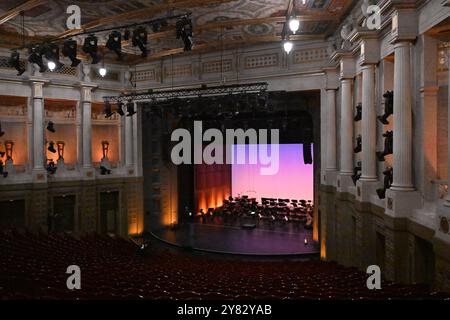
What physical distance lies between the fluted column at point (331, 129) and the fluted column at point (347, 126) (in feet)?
5.59

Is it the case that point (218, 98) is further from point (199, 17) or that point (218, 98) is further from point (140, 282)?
point (140, 282)

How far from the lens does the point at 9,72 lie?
A: 13.8m

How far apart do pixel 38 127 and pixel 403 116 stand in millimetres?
12969

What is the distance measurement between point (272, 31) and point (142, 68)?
6.80m

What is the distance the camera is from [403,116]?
6.89 metres

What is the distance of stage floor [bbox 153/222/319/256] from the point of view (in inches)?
546

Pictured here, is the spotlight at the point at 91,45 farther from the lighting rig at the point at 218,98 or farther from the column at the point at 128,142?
the column at the point at 128,142

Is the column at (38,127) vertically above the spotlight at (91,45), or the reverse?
the spotlight at (91,45)

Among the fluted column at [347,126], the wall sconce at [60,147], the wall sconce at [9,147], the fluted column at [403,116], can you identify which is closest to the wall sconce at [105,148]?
the wall sconce at [60,147]

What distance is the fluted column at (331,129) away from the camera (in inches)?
490

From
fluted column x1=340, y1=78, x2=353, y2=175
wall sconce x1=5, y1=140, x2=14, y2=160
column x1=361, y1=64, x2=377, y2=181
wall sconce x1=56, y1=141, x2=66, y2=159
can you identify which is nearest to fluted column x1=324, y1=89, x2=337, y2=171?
fluted column x1=340, y1=78, x2=353, y2=175

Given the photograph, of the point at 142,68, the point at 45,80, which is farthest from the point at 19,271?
the point at 142,68

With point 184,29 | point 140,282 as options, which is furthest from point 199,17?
point 140,282

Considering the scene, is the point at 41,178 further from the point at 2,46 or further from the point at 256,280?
the point at 256,280
